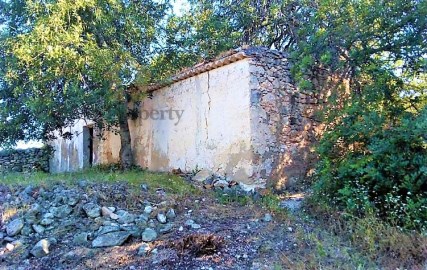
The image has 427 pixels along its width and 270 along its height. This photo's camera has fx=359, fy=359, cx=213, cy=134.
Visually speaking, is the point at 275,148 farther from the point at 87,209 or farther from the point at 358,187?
the point at 87,209

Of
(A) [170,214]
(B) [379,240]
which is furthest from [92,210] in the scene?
(B) [379,240]

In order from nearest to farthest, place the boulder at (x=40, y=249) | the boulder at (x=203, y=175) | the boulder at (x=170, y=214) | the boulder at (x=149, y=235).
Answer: the boulder at (x=40, y=249), the boulder at (x=149, y=235), the boulder at (x=170, y=214), the boulder at (x=203, y=175)

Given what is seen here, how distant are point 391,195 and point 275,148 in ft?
9.13

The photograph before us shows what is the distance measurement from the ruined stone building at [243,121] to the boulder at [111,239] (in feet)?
9.85

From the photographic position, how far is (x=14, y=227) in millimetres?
4598

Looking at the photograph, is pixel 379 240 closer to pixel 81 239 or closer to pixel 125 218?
pixel 125 218

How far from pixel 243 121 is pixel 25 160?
10.9 m

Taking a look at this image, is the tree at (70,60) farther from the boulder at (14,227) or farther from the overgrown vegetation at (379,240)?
the overgrown vegetation at (379,240)

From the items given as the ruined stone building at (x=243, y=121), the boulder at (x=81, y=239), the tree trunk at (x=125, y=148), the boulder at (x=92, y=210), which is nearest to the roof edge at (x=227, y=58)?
the ruined stone building at (x=243, y=121)

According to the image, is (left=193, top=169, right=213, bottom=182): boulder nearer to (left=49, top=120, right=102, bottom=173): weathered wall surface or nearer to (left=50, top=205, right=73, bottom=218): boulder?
(left=50, top=205, right=73, bottom=218): boulder

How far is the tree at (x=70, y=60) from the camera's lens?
23.2 ft

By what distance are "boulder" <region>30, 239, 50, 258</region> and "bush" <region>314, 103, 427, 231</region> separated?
3.70m

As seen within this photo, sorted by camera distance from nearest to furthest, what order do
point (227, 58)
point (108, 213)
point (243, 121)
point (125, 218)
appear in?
point (125, 218) < point (108, 213) < point (243, 121) < point (227, 58)

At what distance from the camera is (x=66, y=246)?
423 centimetres
